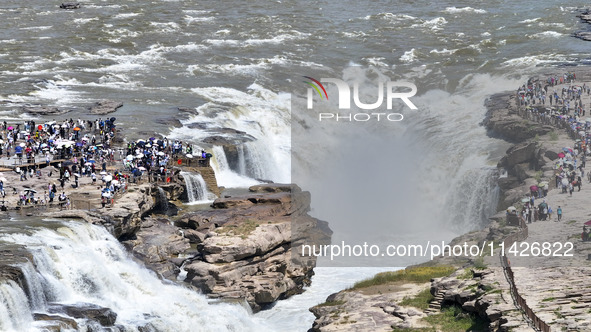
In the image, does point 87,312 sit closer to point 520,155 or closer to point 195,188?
point 195,188

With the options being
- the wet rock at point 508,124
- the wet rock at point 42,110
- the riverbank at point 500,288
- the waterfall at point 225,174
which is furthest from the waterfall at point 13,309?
the wet rock at point 508,124

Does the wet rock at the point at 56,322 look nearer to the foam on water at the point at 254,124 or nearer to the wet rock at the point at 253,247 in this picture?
the wet rock at the point at 253,247

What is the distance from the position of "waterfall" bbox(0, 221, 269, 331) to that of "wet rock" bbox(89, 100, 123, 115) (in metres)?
37.8

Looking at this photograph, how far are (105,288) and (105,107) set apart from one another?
44476 millimetres

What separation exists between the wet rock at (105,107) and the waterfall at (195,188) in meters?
21.7

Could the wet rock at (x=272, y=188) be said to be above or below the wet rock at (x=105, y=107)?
below

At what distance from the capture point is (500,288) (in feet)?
158

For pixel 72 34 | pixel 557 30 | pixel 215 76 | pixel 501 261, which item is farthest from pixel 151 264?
pixel 557 30

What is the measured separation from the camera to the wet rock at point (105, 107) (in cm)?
9222

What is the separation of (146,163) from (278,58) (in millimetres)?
55395

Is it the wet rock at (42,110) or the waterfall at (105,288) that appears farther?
the wet rock at (42,110)

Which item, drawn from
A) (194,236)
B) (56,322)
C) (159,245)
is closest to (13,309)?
(56,322)

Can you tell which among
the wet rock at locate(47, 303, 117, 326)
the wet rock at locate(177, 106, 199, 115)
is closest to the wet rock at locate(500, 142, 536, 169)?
the wet rock at locate(177, 106, 199, 115)

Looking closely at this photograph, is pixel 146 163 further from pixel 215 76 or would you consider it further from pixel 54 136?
pixel 215 76
